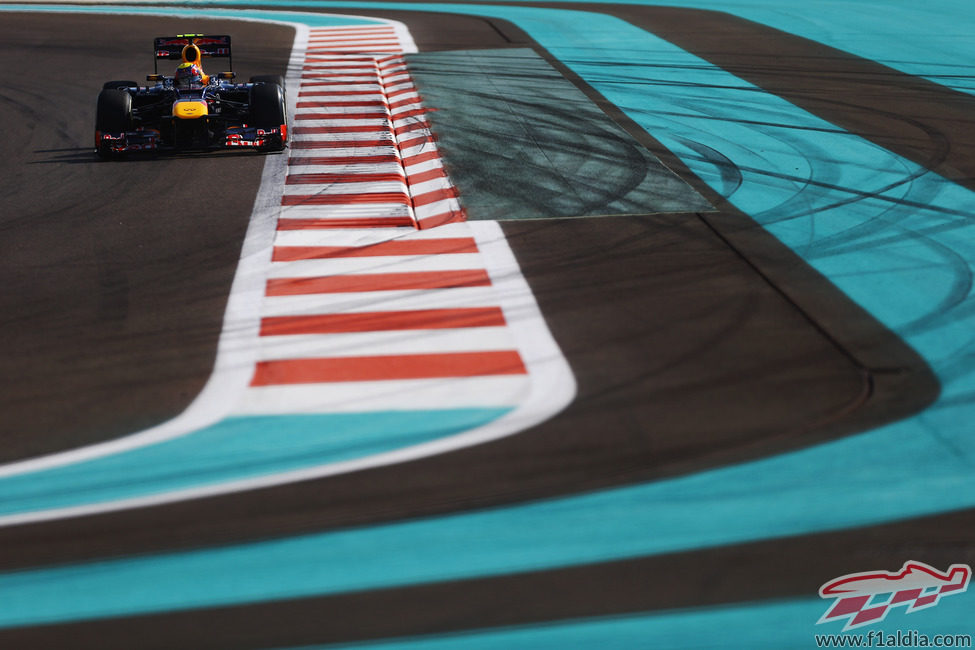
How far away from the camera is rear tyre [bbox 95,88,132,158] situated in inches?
521

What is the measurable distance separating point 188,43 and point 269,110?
1.75m

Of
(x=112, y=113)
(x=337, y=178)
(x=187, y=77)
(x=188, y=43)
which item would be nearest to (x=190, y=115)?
(x=187, y=77)

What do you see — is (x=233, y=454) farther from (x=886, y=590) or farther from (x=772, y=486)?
(x=886, y=590)

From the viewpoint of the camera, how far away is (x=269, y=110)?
1375cm

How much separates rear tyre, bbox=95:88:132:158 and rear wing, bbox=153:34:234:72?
921mm

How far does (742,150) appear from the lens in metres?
13.9

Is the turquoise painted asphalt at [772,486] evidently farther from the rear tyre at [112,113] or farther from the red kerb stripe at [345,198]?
the rear tyre at [112,113]

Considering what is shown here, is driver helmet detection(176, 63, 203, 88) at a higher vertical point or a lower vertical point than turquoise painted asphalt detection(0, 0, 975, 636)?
higher

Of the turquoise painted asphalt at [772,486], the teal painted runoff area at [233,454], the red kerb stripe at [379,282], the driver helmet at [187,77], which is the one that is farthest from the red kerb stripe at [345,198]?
the teal painted runoff area at [233,454]

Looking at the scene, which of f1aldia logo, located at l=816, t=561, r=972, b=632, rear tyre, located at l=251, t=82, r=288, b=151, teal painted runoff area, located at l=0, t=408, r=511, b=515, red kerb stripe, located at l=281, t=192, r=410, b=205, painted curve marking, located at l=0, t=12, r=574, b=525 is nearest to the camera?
f1aldia logo, located at l=816, t=561, r=972, b=632

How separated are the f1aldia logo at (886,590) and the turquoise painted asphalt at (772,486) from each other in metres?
0.14

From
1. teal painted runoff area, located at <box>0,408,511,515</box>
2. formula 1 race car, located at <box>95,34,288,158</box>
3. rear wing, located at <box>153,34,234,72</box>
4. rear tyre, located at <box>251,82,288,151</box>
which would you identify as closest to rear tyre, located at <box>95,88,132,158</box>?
formula 1 race car, located at <box>95,34,288,158</box>

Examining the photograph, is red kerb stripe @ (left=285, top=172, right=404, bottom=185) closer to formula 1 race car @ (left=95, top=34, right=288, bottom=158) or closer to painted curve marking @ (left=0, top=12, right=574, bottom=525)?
painted curve marking @ (left=0, top=12, right=574, bottom=525)

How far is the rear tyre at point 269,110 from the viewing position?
45.0 ft
